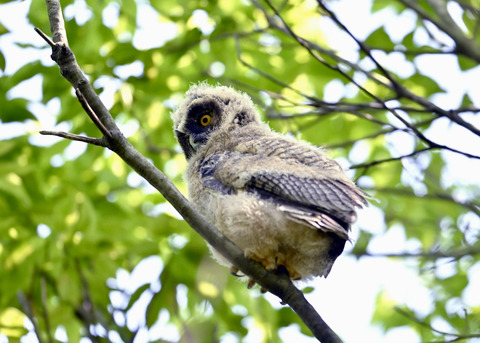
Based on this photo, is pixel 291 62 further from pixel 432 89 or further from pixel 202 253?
pixel 202 253

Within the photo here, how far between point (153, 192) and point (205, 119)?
5.31 ft

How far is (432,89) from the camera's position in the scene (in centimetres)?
473

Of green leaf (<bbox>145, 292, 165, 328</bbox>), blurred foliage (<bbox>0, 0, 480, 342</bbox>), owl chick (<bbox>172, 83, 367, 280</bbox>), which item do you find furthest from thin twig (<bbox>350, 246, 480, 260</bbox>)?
green leaf (<bbox>145, 292, 165, 328</bbox>)

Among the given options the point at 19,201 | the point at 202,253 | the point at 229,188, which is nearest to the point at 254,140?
the point at 229,188

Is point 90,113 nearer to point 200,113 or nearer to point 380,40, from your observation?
point 200,113

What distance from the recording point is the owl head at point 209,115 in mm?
3824

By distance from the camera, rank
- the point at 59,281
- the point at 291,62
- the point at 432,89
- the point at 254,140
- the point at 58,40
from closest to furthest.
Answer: the point at 58,40
the point at 254,140
the point at 59,281
the point at 432,89
the point at 291,62

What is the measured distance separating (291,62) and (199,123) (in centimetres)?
151

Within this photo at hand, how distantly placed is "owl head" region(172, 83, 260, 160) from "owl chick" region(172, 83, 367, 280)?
304mm

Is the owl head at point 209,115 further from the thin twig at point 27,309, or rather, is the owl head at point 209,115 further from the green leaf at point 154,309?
the thin twig at point 27,309

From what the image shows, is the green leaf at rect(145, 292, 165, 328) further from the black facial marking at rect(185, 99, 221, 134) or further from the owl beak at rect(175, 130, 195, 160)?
the black facial marking at rect(185, 99, 221, 134)

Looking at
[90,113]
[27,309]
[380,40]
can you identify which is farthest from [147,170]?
[380,40]

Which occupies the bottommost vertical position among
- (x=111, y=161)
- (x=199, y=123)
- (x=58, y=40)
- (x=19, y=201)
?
(x=111, y=161)

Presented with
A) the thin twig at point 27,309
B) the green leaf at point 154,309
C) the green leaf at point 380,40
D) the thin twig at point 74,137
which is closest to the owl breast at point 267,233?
the thin twig at point 74,137
